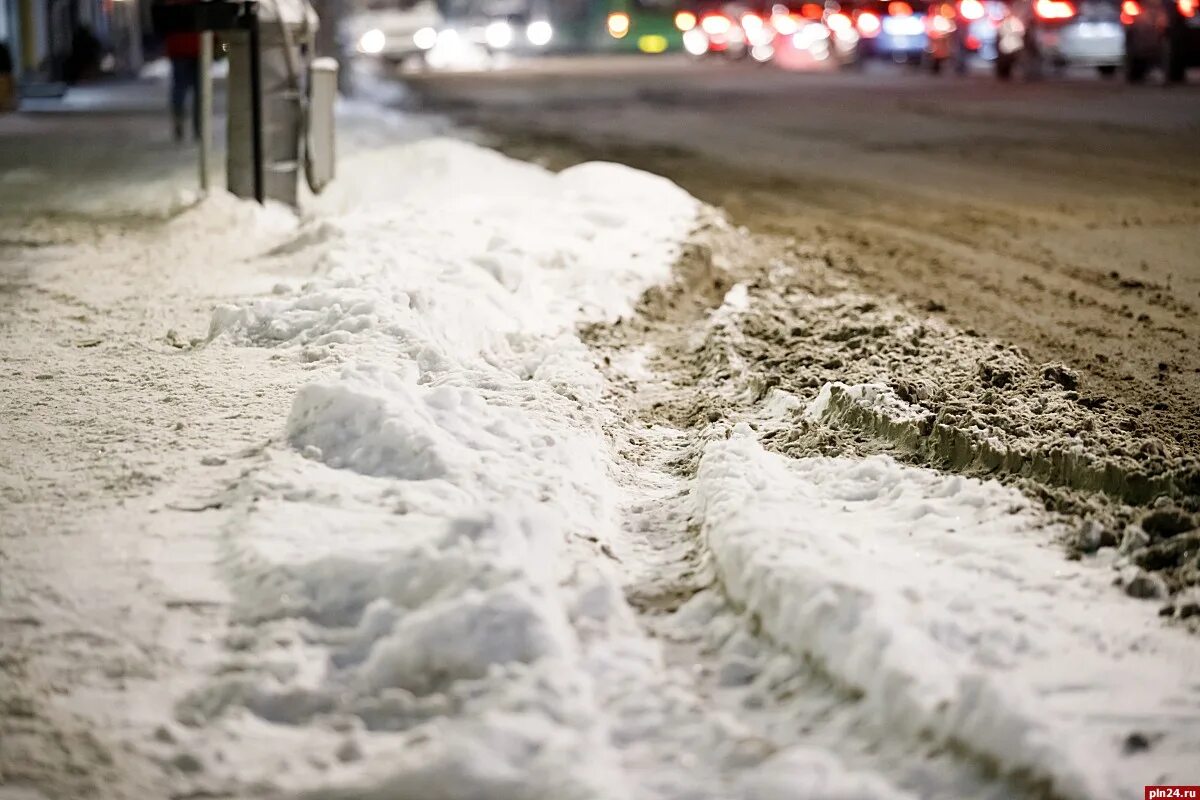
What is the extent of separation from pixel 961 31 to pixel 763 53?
29.5 feet

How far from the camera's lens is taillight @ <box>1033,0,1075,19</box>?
25.1 meters

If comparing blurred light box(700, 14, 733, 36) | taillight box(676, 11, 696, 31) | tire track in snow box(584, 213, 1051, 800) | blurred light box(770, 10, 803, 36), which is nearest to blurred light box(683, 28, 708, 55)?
taillight box(676, 11, 696, 31)

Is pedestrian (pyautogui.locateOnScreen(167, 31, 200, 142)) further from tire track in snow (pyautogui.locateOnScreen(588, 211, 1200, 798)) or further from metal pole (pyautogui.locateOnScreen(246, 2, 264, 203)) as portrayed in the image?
tire track in snow (pyautogui.locateOnScreen(588, 211, 1200, 798))

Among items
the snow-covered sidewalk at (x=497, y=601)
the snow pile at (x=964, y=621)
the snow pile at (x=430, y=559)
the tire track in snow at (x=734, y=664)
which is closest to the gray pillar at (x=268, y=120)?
the snow pile at (x=430, y=559)

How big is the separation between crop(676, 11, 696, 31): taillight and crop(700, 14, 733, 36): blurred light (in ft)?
3.69

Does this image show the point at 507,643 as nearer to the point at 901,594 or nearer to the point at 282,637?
the point at 282,637

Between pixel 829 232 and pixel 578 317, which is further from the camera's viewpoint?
pixel 829 232

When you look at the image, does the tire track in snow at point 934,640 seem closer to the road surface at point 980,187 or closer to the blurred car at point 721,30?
the road surface at point 980,187

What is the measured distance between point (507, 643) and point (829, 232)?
744 cm

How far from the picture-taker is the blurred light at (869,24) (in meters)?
33.3

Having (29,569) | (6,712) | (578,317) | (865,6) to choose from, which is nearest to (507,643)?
(6,712)

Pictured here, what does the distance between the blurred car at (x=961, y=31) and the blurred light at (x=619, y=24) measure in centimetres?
1912

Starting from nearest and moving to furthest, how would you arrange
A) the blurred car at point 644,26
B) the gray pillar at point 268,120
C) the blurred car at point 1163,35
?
the gray pillar at point 268,120
the blurred car at point 1163,35
the blurred car at point 644,26

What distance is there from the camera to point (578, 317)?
26.7ft
